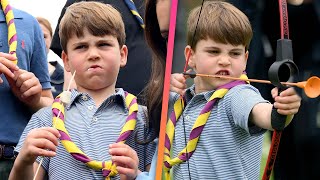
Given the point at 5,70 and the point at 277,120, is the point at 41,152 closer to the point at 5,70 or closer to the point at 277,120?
the point at 5,70

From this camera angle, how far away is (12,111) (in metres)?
2.82

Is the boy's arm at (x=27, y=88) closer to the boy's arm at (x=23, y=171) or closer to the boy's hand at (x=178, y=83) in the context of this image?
the boy's arm at (x=23, y=171)

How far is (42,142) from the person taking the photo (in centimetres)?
218

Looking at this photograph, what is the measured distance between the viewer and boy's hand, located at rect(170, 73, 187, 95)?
1577 mm

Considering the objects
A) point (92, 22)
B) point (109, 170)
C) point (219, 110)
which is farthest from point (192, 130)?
point (92, 22)

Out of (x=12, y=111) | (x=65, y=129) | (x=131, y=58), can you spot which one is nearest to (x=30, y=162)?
(x=65, y=129)

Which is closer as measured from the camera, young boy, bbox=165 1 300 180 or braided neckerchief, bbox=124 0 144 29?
young boy, bbox=165 1 300 180

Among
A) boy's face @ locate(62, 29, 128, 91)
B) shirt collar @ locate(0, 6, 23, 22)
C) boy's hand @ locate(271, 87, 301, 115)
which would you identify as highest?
boy's hand @ locate(271, 87, 301, 115)

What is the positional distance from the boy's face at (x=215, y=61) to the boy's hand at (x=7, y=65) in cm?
119

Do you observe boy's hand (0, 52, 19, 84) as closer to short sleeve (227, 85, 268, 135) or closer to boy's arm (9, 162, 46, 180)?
boy's arm (9, 162, 46, 180)

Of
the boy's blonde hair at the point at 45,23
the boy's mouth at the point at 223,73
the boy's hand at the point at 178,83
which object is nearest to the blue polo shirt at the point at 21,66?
the boy's hand at the point at 178,83

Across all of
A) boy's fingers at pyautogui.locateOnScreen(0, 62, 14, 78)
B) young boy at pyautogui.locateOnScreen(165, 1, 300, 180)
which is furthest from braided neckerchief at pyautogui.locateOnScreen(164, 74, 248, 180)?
boy's fingers at pyautogui.locateOnScreen(0, 62, 14, 78)

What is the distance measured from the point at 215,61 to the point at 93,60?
97 centimetres

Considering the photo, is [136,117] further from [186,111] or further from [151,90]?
[186,111]
